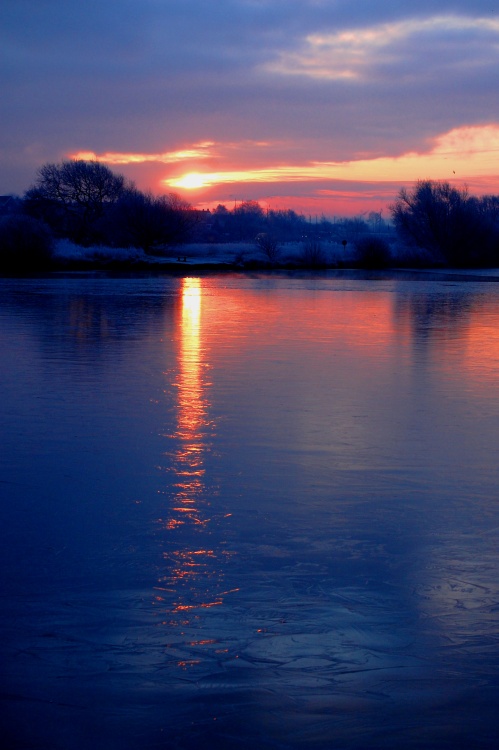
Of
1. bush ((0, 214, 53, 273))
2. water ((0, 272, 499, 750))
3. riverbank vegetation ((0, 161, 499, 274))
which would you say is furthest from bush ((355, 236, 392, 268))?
water ((0, 272, 499, 750))

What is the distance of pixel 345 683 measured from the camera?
115 inches

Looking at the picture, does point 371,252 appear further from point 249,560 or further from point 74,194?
point 249,560

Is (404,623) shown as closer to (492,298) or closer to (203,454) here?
(203,454)

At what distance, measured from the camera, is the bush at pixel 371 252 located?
1996 inches

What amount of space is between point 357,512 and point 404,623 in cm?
128

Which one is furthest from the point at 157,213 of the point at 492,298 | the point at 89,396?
the point at 89,396

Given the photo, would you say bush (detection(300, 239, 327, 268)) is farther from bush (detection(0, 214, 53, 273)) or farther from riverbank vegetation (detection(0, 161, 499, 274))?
bush (detection(0, 214, 53, 273))

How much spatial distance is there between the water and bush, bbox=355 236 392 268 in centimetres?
4252

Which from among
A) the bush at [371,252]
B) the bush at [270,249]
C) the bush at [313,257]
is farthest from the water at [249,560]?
the bush at [270,249]

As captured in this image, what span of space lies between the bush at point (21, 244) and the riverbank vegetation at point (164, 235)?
0.16 ft

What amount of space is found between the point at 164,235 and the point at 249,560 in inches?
2252

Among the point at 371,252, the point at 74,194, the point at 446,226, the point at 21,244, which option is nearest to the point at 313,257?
the point at 371,252

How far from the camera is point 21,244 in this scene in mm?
40281

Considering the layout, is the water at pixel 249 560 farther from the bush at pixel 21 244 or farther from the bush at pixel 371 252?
the bush at pixel 371 252
